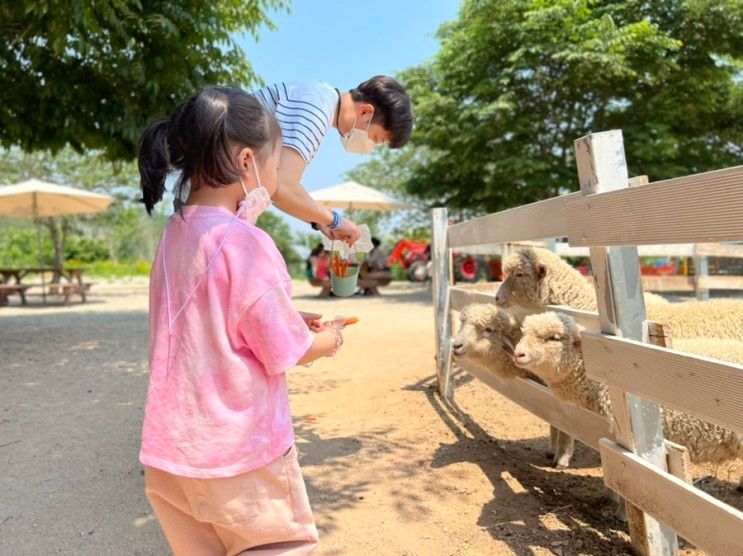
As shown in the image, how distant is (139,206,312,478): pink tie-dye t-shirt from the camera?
4.48ft

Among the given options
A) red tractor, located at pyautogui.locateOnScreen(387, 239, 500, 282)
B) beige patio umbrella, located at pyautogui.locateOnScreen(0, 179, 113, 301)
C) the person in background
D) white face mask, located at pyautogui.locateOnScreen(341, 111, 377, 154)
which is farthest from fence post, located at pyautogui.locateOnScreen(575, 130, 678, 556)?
beige patio umbrella, located at pyautogui.locateOnScreen(0, 179, 113, 301)

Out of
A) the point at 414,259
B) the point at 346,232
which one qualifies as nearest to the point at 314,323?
the point at 346,232

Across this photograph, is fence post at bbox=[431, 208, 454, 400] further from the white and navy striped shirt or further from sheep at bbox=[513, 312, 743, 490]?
the white and navy striped shirt

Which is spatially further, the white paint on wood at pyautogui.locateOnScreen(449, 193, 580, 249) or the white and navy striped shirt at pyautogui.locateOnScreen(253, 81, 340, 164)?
the white paint on wood at pyautogui.locateOnScreen(449, 193, 580, 249)

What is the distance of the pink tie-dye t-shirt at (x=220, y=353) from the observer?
137 cm

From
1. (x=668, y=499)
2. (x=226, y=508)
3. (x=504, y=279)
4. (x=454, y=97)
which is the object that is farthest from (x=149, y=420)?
(x=454, y=97)

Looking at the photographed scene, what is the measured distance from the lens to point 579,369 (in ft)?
9.14

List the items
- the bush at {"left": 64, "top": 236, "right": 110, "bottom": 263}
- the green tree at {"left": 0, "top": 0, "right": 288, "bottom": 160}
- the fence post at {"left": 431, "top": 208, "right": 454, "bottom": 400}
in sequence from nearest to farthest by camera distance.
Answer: the fence post at {"left": 431, "top": 208, "right": 454, "bottom": 400}, the green tree at {"left": 0, "top": 0, "right": 288, "bottom": 160}, the bush at {"left": 64, "top": 236, "right": 110, "bottom": 263}

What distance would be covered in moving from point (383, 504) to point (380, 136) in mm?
1765

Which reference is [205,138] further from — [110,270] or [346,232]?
[110,270]

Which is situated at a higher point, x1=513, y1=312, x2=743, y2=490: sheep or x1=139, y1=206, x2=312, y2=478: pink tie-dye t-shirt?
x1=139, y1=206, x2=312, y2=478: pink tie-dye t-shirt

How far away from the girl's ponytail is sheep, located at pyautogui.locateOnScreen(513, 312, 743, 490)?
1838 millimetres

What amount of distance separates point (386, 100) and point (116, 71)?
599 centimetres

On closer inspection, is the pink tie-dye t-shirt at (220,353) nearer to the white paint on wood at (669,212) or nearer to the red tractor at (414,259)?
the white paint on wood at (669,212)
